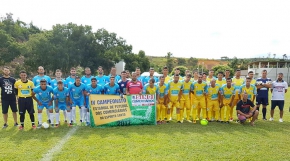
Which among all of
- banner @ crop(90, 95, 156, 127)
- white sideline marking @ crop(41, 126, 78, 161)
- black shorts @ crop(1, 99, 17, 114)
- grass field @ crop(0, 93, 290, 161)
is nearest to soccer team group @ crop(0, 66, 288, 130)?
black shorts @ crop(1, 99, 17, 114)

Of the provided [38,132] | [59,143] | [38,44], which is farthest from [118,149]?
[38,44]

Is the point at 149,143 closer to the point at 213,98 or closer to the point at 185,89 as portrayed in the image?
the point at 185,89

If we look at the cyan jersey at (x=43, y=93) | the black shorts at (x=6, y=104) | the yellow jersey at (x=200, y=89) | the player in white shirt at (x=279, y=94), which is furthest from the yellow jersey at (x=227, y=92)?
the black shorts at (x=6, y=104)

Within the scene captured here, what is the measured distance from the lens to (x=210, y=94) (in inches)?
323

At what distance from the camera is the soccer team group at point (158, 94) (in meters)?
7.24

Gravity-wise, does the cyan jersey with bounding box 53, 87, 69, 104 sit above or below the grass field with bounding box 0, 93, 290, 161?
above

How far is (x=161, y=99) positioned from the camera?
8109 mm

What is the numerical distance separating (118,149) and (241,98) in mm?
5767

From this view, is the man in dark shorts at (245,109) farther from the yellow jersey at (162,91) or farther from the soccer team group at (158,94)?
the yellow jersey at (162,91)

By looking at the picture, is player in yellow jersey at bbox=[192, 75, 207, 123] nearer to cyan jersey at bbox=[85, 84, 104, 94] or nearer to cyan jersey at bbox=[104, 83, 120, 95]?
cyan jersey at bbox=[104, 83, 120, 95]

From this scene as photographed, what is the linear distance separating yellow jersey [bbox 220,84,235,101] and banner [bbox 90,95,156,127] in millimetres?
2823

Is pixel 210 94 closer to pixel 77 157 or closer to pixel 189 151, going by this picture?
pixel 189 151

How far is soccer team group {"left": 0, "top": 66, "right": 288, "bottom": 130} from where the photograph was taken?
7242 millimetres

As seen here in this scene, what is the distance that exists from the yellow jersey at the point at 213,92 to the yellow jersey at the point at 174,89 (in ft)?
4.01
